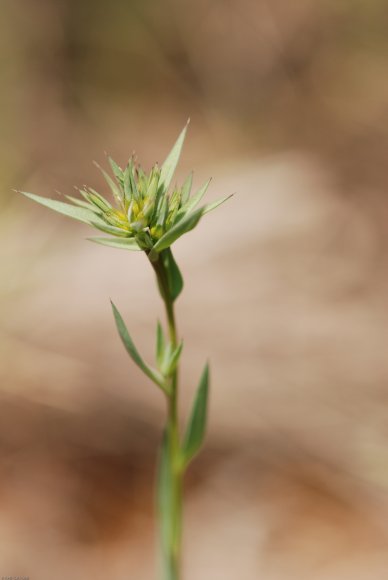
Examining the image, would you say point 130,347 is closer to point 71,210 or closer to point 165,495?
point 71,210

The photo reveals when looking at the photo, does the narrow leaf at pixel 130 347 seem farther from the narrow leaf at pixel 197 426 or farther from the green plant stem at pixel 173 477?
the narrow leaf at pixel 197 426

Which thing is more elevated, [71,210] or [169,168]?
[169,168]

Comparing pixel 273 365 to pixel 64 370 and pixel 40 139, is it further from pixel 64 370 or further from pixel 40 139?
pixel 40 139

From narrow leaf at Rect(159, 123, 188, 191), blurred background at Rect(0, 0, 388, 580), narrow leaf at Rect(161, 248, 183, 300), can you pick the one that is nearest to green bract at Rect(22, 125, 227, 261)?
narrow leaf at Rect(159, 123, 188, 191)

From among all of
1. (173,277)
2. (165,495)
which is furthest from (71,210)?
(165,495)

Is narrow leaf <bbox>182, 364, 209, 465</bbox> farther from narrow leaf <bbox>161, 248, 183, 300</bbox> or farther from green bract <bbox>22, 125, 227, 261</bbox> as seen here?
green bract <bbox>22, 125, 227, 261</bbox>

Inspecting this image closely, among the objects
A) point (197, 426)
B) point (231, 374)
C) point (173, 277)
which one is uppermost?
point (173, 277)

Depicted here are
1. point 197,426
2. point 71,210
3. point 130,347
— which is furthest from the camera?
point 197,426
